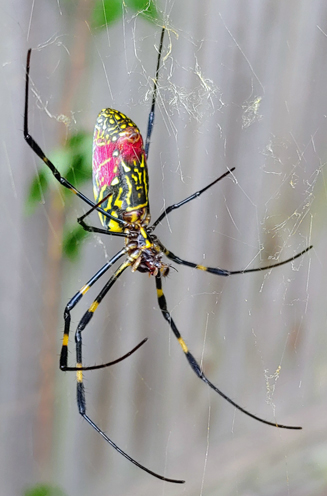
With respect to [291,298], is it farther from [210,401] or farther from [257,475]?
[257,475]

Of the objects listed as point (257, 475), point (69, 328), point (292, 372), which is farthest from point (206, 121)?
point (257, 475)

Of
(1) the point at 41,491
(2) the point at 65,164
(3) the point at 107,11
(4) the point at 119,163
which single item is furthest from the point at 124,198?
(1) the point at 41,491

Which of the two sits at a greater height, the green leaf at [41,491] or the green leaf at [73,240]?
the green leaf at [73,240]

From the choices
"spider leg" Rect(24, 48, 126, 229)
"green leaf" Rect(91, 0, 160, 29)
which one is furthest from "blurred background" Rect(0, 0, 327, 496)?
"spider leg" Rect(24, 48, 126, 229)

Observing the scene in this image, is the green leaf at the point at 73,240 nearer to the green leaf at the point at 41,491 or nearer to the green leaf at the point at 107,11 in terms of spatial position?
the green leaf at the point at 107,11

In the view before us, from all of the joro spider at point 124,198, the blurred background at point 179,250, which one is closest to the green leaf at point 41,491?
the blurred background at point 179,250

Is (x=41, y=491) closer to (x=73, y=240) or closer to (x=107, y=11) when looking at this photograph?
(x=73, y=240)
